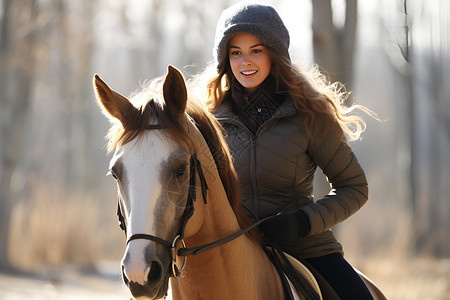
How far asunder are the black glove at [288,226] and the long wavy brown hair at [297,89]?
491 millimetres

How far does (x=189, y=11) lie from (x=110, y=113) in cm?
1906

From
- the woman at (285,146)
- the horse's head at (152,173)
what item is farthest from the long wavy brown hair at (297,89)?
the horse's head at (152,173)

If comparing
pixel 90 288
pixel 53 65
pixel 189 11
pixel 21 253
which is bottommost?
pixel 90 288

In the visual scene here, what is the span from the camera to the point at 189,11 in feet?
67.6

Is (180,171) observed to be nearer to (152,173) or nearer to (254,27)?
(152,173)

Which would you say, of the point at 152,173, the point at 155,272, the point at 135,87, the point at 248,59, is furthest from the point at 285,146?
the point at 135,87

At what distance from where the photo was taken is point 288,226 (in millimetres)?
2629

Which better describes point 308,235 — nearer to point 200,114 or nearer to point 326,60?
point 200,114

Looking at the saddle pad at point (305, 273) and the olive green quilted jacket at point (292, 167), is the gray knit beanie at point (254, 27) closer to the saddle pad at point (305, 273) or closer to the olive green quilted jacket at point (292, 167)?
the olive green quilted jacket at point (292, 167)

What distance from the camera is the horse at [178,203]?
6.31 feet

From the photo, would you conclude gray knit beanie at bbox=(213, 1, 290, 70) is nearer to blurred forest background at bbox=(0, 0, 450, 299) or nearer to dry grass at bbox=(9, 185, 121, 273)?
blurred forest background at bbox=(0, 0, 450, 299)

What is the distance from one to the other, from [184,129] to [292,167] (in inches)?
34.6

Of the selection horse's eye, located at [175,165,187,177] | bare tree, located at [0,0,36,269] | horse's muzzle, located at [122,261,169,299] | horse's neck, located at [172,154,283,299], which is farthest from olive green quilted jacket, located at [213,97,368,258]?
bare tree, located at [0,0,36,269]

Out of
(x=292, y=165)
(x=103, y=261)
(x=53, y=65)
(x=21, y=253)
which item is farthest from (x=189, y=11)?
(x=292, y=165)
